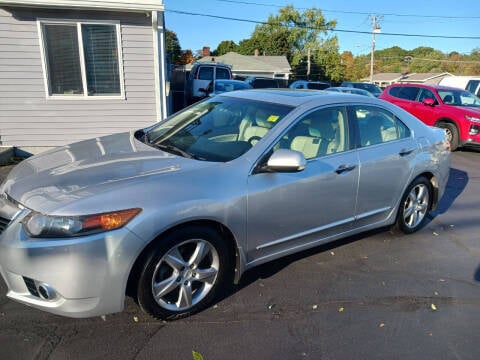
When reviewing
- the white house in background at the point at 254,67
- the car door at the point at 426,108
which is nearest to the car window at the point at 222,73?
the car door at the point at 426,108

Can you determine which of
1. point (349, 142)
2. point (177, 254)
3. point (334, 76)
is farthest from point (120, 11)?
point (334, 76)

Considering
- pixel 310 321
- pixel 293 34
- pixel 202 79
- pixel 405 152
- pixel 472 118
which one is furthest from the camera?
pixel 293 34

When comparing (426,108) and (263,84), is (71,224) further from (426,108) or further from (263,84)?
(263,84)

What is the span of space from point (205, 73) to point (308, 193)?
15.6m

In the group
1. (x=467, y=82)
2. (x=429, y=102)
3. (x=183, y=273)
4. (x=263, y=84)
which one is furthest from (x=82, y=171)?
(x=263, y=84)

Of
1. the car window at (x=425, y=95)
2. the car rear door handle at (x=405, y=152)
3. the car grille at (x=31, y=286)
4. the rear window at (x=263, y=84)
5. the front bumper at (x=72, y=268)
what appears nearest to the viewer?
the front bumper at (x=72, y=268)

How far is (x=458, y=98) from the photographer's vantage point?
425 inches

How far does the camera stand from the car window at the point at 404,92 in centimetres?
1141

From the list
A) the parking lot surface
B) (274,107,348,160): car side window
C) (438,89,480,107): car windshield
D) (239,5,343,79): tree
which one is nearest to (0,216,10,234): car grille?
the parking lot surface

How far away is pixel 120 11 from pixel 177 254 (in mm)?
6667

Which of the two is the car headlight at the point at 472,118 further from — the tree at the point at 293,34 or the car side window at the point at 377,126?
the tree at the point at 293,34

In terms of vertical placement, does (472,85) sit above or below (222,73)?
below

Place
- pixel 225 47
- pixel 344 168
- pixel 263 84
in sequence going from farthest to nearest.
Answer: pixel 225 47 < pixel 263 84 < pixel 344 168

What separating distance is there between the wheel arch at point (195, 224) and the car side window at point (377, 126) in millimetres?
1647
